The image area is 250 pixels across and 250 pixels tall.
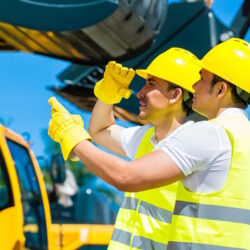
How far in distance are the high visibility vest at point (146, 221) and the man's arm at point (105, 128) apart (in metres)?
0.36

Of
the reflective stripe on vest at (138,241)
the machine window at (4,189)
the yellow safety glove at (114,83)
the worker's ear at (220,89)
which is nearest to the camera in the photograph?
the worker's ear at (220,89)

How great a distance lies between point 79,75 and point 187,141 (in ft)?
34.3

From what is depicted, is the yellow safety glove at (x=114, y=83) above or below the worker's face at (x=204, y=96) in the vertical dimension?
above

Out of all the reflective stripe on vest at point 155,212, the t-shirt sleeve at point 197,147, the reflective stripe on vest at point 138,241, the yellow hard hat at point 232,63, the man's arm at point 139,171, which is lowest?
the reflective stripe on vest at point 138,241

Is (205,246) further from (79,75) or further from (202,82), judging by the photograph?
(79,75)

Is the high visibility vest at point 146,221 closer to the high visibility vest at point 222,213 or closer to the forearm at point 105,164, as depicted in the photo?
the high visibility vest at point 222,213

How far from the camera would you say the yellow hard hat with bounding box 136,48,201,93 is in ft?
8.55

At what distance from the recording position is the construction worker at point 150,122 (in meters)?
2.47

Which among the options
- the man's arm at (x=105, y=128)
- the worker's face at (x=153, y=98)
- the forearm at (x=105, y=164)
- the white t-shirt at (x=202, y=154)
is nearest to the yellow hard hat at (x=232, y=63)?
the white t-shirt at (x=202, y=154)

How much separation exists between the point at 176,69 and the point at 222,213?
88cm

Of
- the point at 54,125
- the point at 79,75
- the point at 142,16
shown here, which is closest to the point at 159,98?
the point at 54,125

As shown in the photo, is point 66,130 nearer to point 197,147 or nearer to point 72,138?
point 72,138

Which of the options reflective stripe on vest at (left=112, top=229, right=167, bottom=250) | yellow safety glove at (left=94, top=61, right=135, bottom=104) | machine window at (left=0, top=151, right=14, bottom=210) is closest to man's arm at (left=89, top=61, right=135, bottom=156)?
yellow safety glove at (left=94, top=61, right=135, bottom=104)

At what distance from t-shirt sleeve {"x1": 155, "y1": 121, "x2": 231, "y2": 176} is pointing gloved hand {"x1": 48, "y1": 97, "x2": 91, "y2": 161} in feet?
0.88
